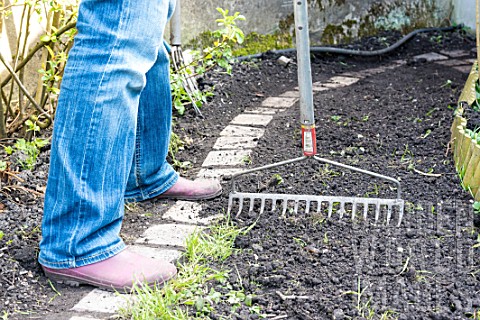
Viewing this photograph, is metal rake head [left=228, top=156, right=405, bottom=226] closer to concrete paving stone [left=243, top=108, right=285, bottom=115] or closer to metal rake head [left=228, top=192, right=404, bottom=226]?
metal rake head [left=228, top=192, right=404, bottom=226]

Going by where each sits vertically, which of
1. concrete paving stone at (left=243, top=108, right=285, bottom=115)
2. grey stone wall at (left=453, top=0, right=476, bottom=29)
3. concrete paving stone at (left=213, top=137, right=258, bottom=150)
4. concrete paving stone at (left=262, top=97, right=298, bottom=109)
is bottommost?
concrete paving stone at (left=213, top=137, right=258, bottom=150)

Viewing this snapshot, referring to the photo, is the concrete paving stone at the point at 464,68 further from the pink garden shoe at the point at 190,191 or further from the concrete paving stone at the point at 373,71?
the pink garden shoe at the point at 190,191

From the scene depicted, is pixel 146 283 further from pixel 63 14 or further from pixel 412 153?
pixel 63 14

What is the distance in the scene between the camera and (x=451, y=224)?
243cm

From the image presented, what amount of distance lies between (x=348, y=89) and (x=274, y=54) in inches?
32.5

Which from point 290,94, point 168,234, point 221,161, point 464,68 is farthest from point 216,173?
point 464,68

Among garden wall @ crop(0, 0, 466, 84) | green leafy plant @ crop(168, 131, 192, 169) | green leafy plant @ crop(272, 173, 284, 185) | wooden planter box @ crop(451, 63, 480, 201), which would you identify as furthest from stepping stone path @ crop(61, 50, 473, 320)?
wooden planter box @ crop(451, 63, 480, 201)

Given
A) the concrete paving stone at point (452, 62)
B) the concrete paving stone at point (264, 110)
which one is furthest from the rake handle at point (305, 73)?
the concrete paving stone at point (452, 62)

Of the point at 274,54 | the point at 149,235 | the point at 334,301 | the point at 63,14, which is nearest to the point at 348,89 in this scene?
the point at 274,54

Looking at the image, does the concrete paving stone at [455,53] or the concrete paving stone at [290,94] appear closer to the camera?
the concrete paving stone at [290,94]

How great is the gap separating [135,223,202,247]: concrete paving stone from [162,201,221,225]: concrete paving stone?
56 millimetres

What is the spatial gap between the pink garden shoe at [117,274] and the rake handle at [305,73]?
2.30 ft

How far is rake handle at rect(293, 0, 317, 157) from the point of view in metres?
2.34

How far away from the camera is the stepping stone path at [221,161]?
2.06 meters
